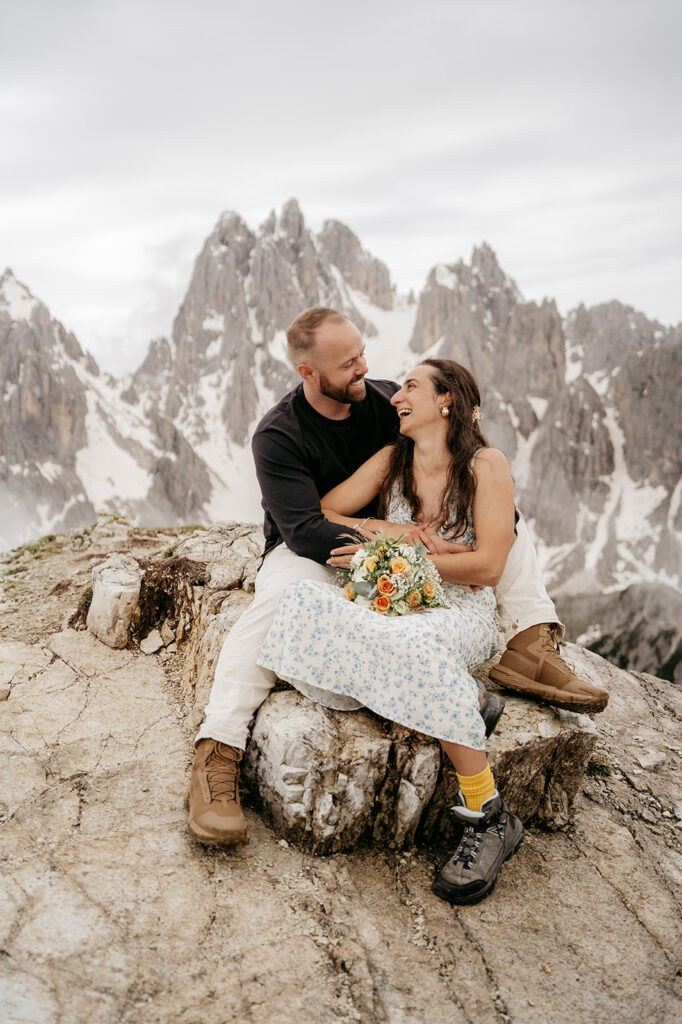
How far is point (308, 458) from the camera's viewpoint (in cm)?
630

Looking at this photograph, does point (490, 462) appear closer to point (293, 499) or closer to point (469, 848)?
point (293, 499)

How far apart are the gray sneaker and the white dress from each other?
57 cm

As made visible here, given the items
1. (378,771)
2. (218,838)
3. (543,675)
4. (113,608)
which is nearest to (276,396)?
(113,608)

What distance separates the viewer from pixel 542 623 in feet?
19.2

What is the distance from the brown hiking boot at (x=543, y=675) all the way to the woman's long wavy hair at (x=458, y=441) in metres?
1.21

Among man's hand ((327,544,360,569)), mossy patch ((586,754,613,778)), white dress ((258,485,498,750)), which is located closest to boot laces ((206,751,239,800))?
white dress ((258,485,498,750))

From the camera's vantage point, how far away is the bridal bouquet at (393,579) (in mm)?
5090

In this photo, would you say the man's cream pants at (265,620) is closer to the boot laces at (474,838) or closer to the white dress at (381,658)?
the white dress at (381,658)

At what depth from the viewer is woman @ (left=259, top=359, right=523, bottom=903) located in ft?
15.0

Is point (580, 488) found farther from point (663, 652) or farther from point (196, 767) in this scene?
point (196, 767)

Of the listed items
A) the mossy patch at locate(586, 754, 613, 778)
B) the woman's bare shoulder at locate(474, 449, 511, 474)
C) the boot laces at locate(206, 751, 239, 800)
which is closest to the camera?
the boot laces at locate(206, 751, 239, 800)

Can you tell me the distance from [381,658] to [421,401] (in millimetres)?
2444

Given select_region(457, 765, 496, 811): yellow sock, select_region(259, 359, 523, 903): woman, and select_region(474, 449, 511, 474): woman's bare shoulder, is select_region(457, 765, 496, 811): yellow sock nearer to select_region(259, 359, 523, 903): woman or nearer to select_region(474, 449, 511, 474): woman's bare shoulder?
select_region(259, 359, 523, 903): woman

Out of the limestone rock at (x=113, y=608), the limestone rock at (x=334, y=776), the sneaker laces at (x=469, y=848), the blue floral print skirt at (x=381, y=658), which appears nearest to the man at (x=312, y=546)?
the limestone rock at (x=334, y=776)
